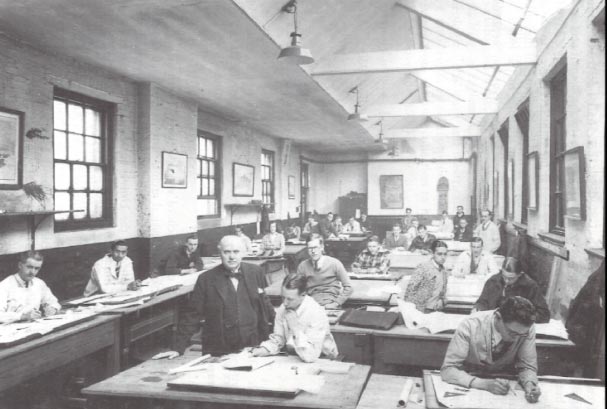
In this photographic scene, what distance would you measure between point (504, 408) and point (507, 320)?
1.56 feet

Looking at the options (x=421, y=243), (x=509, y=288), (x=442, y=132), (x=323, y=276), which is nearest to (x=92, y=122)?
(x=323, y=276)

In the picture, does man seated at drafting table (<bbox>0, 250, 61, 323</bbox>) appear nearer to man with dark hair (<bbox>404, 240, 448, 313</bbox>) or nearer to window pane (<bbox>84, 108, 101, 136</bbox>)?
window pane (<bbox>84, 108, 101, 136</bbox>)

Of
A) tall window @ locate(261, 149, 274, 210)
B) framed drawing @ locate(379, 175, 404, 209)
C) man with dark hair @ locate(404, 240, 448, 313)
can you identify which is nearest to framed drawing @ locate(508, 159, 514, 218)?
man with dark hair @ locate(404, 240, 448, 313)

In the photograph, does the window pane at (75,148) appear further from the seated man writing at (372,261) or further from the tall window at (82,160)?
the seated man writing at (372,261)

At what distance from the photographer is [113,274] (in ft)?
19.7

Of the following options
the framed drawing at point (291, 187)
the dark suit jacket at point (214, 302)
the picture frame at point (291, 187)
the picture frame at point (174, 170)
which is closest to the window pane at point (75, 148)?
the picture frame at point (174, 170)

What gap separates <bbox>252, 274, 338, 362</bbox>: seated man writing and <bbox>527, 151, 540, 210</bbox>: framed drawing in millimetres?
5043

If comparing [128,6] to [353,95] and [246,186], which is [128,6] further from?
[246,186]

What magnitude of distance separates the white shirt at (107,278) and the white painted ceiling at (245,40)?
251 centimetres

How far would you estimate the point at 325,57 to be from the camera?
788 centimetres

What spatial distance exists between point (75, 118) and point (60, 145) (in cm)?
49

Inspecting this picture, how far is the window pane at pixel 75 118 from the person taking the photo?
6766 millimetres

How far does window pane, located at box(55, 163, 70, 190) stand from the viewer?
6551 mm

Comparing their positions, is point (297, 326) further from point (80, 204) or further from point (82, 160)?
point (82, 160)
